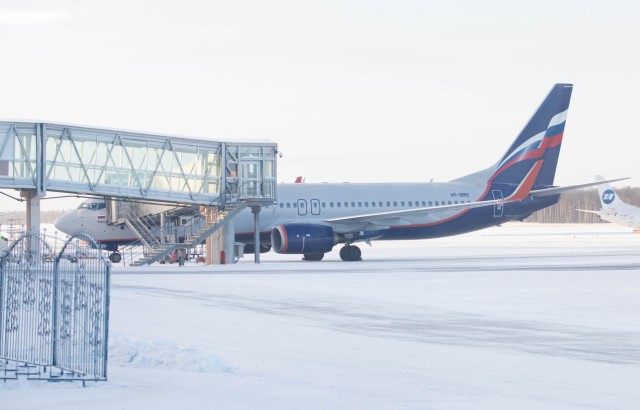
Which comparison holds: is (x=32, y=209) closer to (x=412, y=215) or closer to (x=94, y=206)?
(x=94, y=206)

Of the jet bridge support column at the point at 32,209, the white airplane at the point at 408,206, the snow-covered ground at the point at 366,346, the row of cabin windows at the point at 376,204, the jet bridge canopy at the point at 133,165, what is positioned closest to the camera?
the snow-covered ground at the point at 366,346

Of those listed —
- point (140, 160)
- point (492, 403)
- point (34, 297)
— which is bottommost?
point (492, 403)

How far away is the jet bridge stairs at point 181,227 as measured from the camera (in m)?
46.8

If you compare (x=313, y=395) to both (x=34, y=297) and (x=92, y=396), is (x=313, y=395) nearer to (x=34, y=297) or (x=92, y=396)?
(x=92, y=396)

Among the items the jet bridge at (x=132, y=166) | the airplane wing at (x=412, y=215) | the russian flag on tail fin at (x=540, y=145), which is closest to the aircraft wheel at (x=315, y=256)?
the airplane wing at (x=412, y=215)

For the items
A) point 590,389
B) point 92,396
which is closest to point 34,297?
point 92,396

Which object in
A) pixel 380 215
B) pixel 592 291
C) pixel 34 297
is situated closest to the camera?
pixel 34 297

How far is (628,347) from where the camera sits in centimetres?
1808

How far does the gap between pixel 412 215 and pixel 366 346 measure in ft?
110

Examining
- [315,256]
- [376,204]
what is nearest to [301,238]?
[315,256]

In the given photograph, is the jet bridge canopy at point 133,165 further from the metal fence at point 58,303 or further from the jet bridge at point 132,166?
the metal fence at point 58,303

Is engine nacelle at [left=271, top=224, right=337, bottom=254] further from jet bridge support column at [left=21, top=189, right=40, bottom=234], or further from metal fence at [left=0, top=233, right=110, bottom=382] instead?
metal fence at [left=0, top=233, right=110, bottom=382]

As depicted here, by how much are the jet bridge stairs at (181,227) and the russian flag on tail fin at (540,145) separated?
16.7 m

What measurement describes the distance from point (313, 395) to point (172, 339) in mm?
6016
